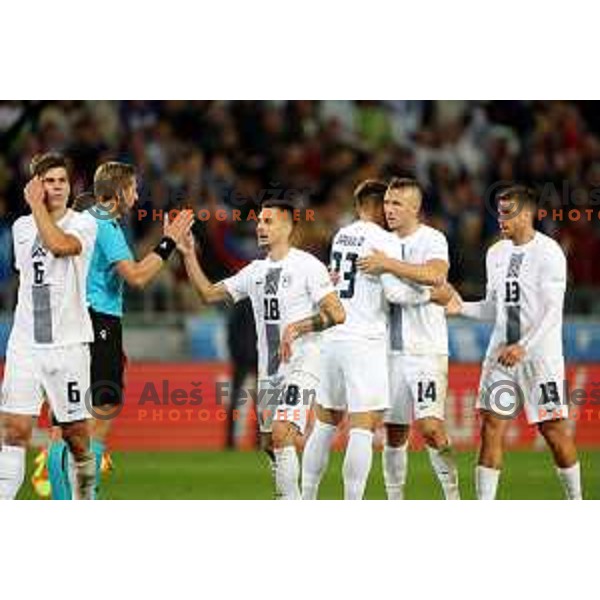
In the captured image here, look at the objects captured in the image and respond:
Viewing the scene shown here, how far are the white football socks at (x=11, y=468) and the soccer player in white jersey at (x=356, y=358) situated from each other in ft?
5.41

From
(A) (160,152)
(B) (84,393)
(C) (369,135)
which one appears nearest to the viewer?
(B) (84,393)

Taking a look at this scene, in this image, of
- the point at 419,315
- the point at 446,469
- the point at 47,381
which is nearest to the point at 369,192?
the point at 419,315

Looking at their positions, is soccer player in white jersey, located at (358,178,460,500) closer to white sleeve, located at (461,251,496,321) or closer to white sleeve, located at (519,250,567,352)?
white sleeve, located at (461,251,496,321)

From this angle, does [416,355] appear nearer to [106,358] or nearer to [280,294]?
[280,294]

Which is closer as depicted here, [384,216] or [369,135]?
[384,216]

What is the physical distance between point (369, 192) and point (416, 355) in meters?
1.01

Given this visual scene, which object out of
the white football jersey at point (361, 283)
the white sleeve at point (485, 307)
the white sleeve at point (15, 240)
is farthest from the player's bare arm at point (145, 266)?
the white sleeve at point (485, 307)

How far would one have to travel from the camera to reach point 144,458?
12.4 m

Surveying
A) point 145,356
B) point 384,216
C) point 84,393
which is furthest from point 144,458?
point 384,216

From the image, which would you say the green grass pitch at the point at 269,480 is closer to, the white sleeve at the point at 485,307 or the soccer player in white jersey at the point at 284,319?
the soccer player in white jersey at the point at 284,319

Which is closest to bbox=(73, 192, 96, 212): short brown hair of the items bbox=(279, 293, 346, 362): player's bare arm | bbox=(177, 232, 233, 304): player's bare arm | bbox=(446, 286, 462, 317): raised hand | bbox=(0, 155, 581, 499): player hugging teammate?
bbox=(0, 155, 581, 499): player hugging teammate

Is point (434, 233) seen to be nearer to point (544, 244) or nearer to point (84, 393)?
point (544, 244)

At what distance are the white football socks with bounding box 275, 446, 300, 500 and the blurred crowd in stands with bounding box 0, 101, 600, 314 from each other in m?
1.18

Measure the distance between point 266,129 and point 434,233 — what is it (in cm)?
189
